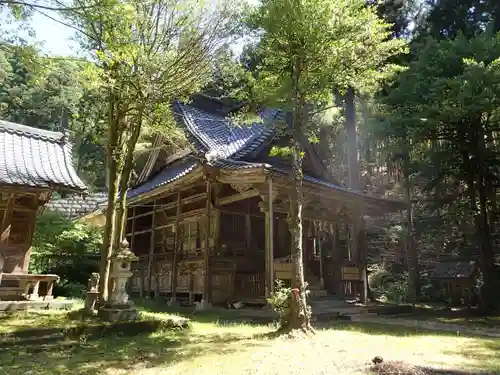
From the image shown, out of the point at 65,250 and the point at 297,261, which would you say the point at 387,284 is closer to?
the point at 297,261

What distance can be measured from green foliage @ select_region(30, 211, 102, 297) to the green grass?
24.4 ft

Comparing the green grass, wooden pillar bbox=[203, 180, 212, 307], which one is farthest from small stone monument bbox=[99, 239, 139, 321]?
wooden pillar bbox=[203, 180, 212, 307]

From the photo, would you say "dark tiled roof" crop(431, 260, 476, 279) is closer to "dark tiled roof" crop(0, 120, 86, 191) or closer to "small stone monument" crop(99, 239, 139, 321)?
"small stone monument" crop(99, 239, 139, 321)

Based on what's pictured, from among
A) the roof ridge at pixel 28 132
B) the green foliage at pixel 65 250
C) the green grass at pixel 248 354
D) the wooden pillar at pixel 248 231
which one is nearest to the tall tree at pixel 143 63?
the green grass at pixel 248 354

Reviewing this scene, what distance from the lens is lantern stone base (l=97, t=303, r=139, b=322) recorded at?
8091mm

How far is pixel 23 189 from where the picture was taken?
978 centimetres

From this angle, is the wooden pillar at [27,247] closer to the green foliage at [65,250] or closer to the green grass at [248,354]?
the green grass at [248,354]

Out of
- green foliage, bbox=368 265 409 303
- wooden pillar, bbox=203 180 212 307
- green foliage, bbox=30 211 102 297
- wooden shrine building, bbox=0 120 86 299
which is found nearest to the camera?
wooden shrine building, bbox=0 120 86 299

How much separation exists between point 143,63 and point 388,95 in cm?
1122

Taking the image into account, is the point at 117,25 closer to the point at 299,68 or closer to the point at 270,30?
the point at 270,30

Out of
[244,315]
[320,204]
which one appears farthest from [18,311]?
[320,204]

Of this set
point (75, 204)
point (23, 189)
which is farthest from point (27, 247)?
point (75, 204)

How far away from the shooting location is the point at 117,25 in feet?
24.9

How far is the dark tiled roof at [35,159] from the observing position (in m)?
10.1
